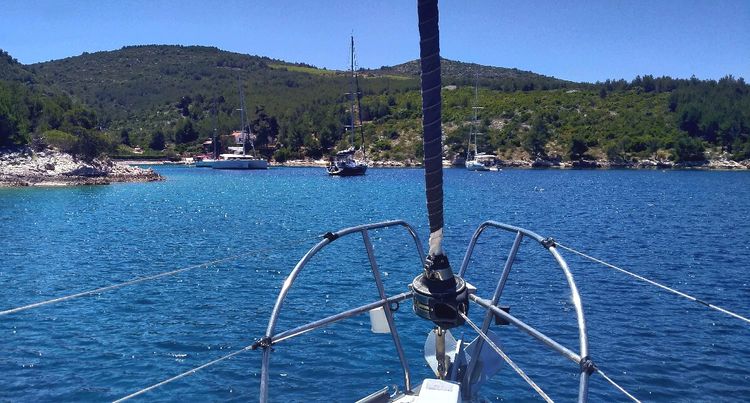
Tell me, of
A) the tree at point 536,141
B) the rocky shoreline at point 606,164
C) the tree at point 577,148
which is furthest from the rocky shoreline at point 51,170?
the tree at point 577,148

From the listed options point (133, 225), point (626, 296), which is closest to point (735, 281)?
point (626, 296)

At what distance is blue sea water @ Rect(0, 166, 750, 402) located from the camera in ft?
44.8

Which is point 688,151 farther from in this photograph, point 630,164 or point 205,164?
point 205,164

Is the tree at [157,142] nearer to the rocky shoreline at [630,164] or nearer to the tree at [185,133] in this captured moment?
the tree at [185,133]

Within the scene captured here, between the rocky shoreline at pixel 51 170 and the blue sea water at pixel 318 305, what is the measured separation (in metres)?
32.0

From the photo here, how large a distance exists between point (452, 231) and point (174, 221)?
19.0 m

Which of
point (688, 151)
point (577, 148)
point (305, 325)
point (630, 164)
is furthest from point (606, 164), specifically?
point (305, 325)

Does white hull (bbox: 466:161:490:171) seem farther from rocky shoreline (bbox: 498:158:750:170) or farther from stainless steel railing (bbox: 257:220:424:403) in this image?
stainless steel railing (bbox: 257:220:424:403)


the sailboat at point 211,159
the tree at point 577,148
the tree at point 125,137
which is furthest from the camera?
the tree at point 125,137

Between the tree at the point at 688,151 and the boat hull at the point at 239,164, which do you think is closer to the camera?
the boat hull at the point at 239,164

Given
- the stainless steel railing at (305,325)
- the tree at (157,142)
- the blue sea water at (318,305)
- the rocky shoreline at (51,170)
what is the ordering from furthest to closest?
1. the tree at (157,142)
2. the rocky shoreline at (51,170)
3. the blue sea water at (318,305)
4. the stainless steel railing at (305,325)

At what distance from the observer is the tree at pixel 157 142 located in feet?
516

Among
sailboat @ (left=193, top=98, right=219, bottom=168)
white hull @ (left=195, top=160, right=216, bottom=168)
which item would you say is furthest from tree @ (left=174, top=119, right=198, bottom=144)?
white hull @ (left=195, top=160, right=216, bottom=168)

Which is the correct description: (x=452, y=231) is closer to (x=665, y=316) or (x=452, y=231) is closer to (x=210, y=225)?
(x=210, y=225)
